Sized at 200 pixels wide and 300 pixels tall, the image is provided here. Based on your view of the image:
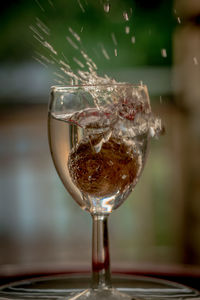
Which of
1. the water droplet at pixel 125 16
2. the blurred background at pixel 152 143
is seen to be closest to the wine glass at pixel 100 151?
the blurred background at pixel 152 143

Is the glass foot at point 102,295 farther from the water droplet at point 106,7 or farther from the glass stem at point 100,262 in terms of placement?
the water droplet at point 106,7

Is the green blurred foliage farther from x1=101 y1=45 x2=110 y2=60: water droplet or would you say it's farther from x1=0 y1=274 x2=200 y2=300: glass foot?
x1=0 y1=274 x2=200 y2=300: glass foot

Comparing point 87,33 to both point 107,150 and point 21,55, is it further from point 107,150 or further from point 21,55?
point 107,150

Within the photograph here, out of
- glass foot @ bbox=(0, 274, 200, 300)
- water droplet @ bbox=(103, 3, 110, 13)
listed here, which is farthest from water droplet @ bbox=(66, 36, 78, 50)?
glass foot @ bbox=(0, 274, 200, 300)

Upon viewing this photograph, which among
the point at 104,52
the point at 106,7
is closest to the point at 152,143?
the point at 104,52

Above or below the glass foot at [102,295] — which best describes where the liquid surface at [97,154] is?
above

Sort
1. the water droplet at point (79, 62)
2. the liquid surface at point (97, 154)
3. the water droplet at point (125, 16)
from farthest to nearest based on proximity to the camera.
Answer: the water droplet at point (125, 16) < the water droplet at point (79, 62) < the liquid surface at point (97, 154)

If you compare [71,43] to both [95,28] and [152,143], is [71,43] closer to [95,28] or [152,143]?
[95,28]
